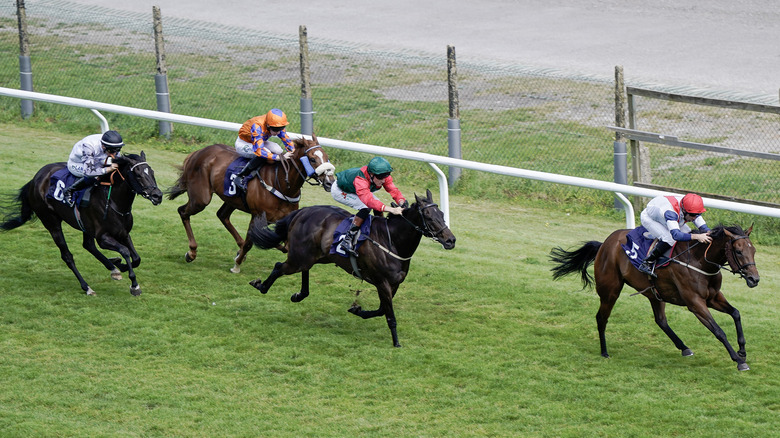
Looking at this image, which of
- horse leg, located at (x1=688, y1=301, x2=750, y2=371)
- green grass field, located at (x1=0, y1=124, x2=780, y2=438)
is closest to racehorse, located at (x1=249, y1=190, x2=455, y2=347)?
green grass field, located at (x1=0, y1=124, x2=780, y2=438)

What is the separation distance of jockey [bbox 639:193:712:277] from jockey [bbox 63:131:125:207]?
431 centimetres

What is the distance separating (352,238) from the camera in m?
7.89

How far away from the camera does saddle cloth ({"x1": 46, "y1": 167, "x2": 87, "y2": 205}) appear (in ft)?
28.2

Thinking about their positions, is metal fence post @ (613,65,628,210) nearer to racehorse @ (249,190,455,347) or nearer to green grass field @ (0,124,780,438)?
green grass field @ (0,124,780,438)

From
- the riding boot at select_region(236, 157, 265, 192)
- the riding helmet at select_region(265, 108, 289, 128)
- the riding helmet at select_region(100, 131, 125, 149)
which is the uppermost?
the riding helmet at select_region(265, 108, 289, 128)

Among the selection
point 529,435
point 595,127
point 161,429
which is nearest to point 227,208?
point 161,429

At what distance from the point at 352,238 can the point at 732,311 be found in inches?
113

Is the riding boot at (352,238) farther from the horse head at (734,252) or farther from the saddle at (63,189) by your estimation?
the horse head at (734,252)

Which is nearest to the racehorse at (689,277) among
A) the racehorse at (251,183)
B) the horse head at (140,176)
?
the racehorse at (251,183)

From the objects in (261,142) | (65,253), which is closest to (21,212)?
(65,253)

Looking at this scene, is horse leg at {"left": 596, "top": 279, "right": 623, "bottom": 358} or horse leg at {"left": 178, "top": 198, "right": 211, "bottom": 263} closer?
horse leg at {"left": 596, "top": 279, "right": 623, "bottom": 358}

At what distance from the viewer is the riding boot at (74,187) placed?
28.0ft

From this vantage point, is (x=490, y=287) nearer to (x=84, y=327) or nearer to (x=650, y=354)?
(x=650, y=354)

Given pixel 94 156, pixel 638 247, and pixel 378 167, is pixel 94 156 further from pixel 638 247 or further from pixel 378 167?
pixel 638 247
